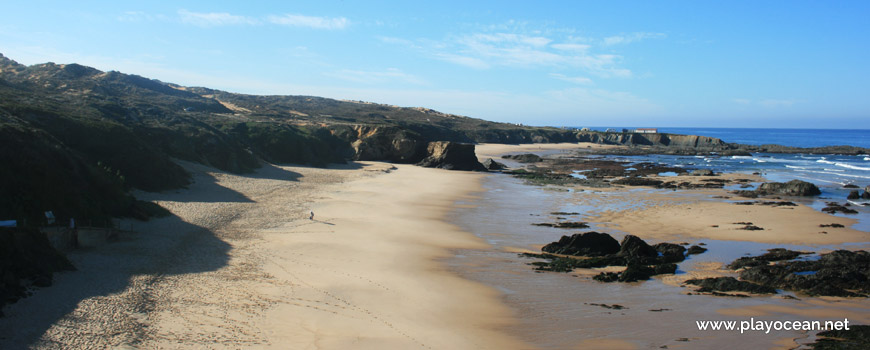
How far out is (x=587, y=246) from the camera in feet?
49.4

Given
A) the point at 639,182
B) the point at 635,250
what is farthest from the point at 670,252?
the point at 639,182

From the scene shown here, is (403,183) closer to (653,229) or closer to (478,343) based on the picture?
(653,229)

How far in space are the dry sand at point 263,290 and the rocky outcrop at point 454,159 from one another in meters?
23.8

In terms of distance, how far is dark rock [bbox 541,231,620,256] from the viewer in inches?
588

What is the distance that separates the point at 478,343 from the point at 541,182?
2702 cm

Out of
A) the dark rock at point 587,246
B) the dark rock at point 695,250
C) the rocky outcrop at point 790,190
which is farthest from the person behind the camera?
the rocky outcrop at point 790,190

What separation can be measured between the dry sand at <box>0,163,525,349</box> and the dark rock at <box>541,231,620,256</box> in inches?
114

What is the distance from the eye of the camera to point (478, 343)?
8789 millimetres

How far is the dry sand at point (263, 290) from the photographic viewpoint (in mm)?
7904

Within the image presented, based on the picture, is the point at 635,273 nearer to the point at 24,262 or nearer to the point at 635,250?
the point at 635,250

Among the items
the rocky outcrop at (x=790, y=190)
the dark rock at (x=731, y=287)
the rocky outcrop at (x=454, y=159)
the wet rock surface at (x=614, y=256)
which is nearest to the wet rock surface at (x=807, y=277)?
the dark rock at (x=731, y=287)

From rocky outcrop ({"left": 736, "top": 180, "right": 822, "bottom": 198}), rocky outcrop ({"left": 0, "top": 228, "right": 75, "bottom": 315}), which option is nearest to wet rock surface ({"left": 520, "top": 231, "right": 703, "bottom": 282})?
rocky outcrop ({"left": 0, "top": 228, "right": 75, "bottom": 315})

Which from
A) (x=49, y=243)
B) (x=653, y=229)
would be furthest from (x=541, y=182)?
(x=49, y=243)

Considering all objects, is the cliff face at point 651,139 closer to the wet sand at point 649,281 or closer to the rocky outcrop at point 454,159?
the rocky outcrop at point 454,159
